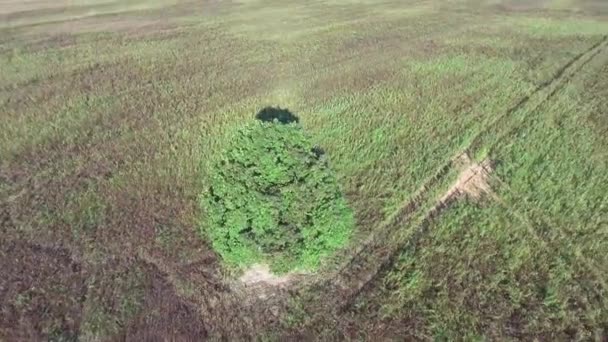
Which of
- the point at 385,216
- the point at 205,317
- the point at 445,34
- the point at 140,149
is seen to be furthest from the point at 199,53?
the point at 205,317

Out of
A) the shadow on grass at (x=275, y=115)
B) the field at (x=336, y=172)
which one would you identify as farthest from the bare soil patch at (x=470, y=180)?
the shadow on grass at (x=275, y=115)

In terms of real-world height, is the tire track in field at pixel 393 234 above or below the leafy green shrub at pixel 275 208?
below

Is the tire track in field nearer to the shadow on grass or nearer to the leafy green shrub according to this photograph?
the leafy green shrub

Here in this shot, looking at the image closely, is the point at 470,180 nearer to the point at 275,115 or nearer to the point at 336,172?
the point at 336,172

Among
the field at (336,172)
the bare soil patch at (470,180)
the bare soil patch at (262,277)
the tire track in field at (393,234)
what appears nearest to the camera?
the field at (336,172)

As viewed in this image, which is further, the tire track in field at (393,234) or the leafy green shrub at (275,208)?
the tire track in field at (393,234)

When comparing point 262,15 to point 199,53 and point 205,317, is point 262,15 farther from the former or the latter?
point 205,317

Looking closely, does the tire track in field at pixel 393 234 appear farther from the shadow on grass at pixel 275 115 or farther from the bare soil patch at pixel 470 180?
the shadow on grass at pixel 275 115
